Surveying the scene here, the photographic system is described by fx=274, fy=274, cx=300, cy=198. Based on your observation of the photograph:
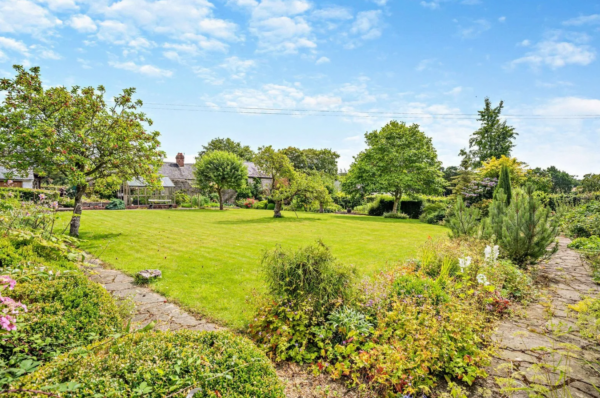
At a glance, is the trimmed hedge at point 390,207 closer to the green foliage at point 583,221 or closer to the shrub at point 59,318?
the green foliage at point 583,221

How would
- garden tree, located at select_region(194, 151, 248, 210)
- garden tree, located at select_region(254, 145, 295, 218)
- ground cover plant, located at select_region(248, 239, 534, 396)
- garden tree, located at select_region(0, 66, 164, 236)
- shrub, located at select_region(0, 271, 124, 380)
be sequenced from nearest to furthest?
shrub, located at select_region(0, 271, 124, 380) → ground cover plant, located at select_region(248, 239, 534, 396) → garden tree, located at select_region(0, 66, 164, 236) → garden tree, located at select_region(254, 145, 295, 218) → garden tree, located at select_region(194, 151, 248, 210)

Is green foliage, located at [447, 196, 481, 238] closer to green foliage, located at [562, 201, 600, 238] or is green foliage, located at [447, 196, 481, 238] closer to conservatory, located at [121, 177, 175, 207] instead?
green foliage, located at [562, 201, 600, 238]

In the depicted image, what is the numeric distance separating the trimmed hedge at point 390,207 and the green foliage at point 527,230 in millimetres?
16600

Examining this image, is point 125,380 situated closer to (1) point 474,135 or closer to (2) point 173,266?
(2) point 173,266

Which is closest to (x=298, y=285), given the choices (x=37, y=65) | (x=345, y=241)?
(x=345, y=241)

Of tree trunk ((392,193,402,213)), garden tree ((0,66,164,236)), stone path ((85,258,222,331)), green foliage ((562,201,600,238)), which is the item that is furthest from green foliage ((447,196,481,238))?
tree trunk ((392,193,402,213))

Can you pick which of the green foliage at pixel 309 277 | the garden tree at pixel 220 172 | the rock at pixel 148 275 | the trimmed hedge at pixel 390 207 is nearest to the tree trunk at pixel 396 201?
the trimmed hedge at pixel 390 207

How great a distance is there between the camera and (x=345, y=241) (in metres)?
10.5

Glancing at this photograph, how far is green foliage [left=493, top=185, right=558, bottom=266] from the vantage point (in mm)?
5875

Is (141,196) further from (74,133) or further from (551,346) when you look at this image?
(551,346)

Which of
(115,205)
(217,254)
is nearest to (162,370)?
(217,254)

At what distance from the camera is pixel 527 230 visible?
598cm

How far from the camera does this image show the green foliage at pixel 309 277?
3.51 m

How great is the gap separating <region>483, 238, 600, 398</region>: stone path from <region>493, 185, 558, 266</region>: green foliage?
1.99ft
